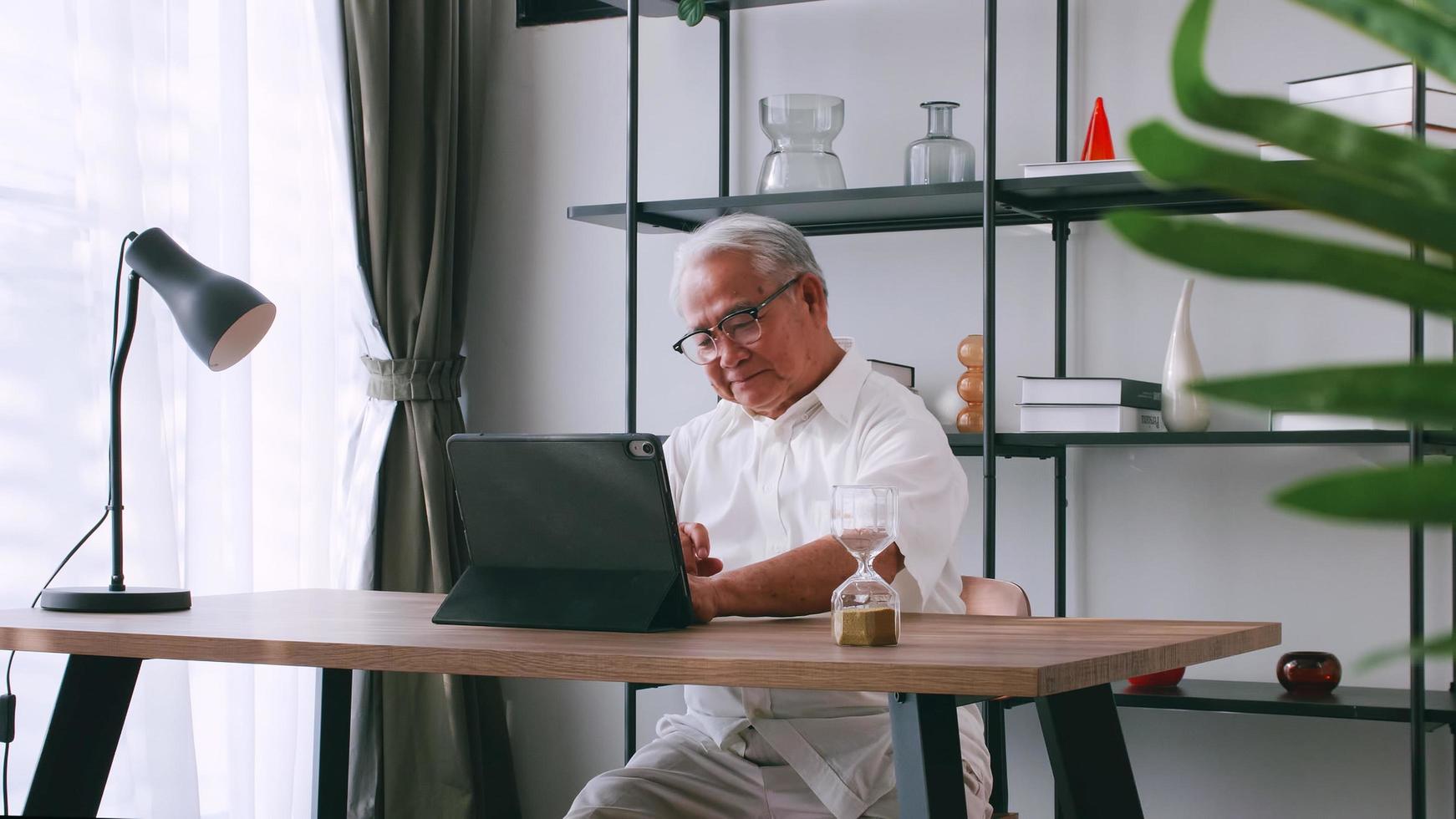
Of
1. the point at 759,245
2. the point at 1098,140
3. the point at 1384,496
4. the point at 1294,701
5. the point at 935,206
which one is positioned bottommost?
the point at 1294,701

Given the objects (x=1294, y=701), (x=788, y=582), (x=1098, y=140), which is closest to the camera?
(x=788, y=582)

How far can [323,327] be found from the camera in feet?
10.7

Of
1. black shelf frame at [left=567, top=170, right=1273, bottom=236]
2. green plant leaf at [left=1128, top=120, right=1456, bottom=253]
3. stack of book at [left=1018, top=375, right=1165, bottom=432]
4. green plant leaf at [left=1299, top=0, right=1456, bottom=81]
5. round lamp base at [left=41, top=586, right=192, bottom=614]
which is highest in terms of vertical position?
black shelf frame at [left=567, top=170, right=1273, bottom=236]

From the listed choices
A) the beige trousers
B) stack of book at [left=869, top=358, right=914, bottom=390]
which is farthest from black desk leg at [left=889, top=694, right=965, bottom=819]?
stack of book at [left=869, top=358, right=914, bottom=390]

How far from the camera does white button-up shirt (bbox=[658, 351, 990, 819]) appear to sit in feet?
6.09

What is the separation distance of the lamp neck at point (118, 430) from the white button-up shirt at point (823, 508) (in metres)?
0.75

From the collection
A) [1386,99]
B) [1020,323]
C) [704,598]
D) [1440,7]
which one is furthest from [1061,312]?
[1440,7]

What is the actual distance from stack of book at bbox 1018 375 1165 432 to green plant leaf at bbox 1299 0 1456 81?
2619 millimetres

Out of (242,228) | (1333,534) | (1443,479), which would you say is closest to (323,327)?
(242,228)

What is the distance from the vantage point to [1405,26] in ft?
0.72

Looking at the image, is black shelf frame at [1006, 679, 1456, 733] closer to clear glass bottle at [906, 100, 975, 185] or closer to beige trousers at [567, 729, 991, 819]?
beige trousers at [567, 729, 991, 819]

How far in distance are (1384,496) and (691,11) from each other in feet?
10.5

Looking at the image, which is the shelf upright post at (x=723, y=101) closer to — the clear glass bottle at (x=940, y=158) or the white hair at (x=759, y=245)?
the clear glass bottle at (x=940, y=158)

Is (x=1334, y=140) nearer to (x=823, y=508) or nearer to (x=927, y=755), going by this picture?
(x=927, y=755)
